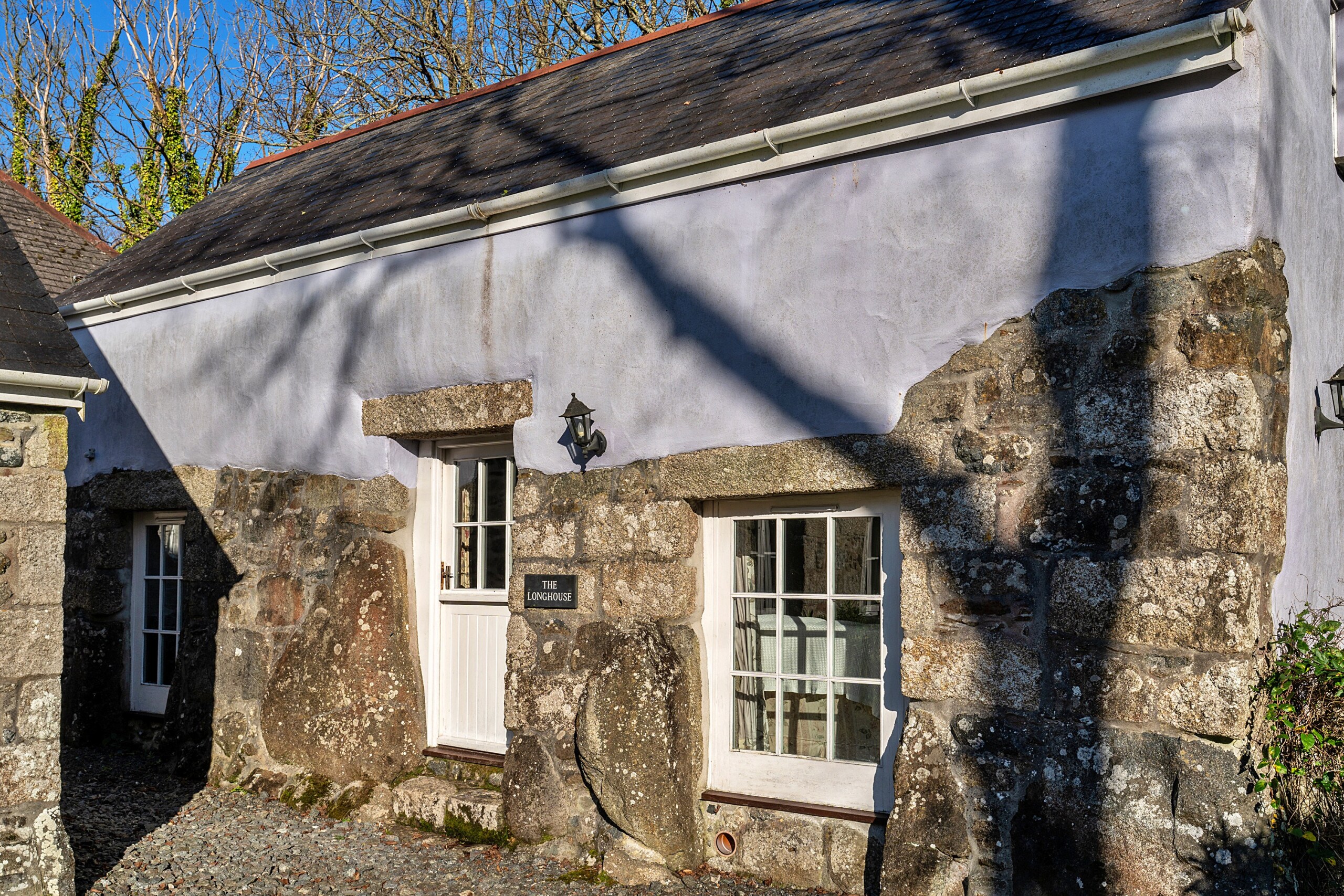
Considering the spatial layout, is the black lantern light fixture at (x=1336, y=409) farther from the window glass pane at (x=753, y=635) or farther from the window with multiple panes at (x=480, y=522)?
the window with multiple panes at (x=480, y=522)

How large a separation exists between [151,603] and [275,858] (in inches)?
126

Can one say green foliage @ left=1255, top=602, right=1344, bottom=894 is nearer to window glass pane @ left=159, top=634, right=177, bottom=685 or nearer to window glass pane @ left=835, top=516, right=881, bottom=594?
window glass pane @ left=835, top=516, right=881, bottom=594

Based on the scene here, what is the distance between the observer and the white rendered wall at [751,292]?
13.6 ft

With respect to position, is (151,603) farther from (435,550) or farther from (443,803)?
(443,803)

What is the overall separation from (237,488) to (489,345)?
2253mm

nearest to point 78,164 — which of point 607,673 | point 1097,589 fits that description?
point 607,673

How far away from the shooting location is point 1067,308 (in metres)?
4.26

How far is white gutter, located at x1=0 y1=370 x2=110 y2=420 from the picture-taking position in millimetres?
4551

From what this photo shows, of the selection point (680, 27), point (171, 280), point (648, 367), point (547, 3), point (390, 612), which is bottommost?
point (390, 612)

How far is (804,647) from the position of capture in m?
5.09

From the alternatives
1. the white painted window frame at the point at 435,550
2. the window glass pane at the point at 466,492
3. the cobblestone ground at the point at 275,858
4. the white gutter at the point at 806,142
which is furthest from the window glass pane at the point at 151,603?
the window glass pane at the point at 466,492

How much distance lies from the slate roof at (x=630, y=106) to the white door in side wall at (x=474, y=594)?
4.79 ft

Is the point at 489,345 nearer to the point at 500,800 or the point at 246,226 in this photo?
the point at 500,800

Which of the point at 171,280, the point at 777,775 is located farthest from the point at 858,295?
the point at 171,280
